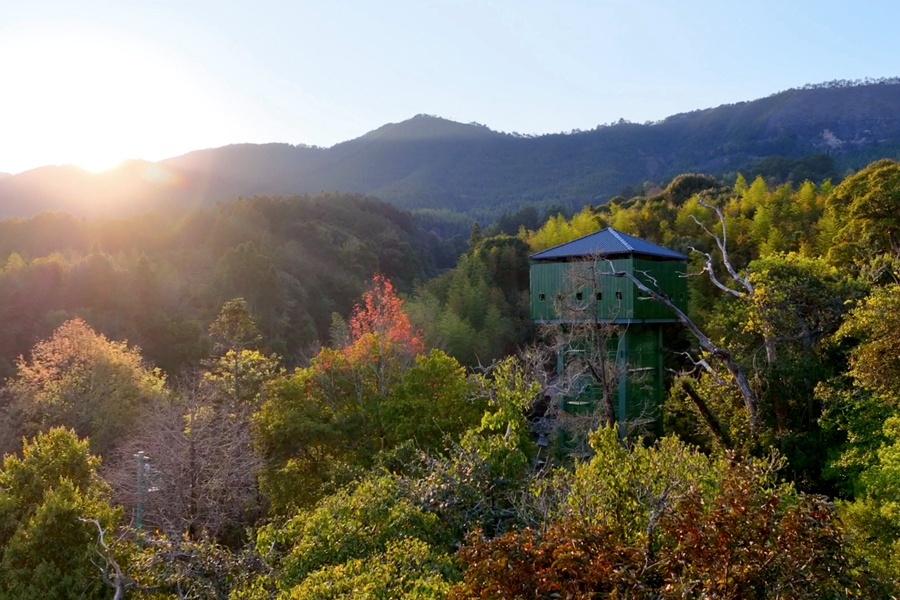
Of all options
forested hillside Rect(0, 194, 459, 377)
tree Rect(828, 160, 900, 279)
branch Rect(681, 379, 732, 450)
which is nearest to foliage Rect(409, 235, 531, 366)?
forested hillside Rect(0, 194, 459, 377)

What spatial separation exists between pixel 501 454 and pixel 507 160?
271ft

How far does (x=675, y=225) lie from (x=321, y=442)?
65.5 feet

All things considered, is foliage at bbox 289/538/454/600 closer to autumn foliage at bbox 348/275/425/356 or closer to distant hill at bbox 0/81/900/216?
autumn foliage at bbox 348/275/425/356

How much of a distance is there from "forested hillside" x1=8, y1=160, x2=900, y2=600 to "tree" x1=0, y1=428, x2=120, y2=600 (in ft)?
0.09

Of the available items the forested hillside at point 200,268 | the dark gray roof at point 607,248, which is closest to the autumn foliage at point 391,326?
the dark gray roof at point 607,248

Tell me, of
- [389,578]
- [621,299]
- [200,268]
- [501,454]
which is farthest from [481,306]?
[389,578]

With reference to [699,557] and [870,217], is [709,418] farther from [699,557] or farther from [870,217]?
[699,557]

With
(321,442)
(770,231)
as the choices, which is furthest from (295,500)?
(770,231)

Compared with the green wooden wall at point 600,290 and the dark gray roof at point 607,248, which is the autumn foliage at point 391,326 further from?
the dark gray roof at point 607,248

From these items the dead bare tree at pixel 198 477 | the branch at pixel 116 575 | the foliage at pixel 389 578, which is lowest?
the dead bare tree at pixel 198 477

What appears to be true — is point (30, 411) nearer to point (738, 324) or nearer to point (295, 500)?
point (295, 500)

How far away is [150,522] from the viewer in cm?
1219

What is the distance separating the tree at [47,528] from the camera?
24.6 feet

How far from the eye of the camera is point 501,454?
8.33 m
